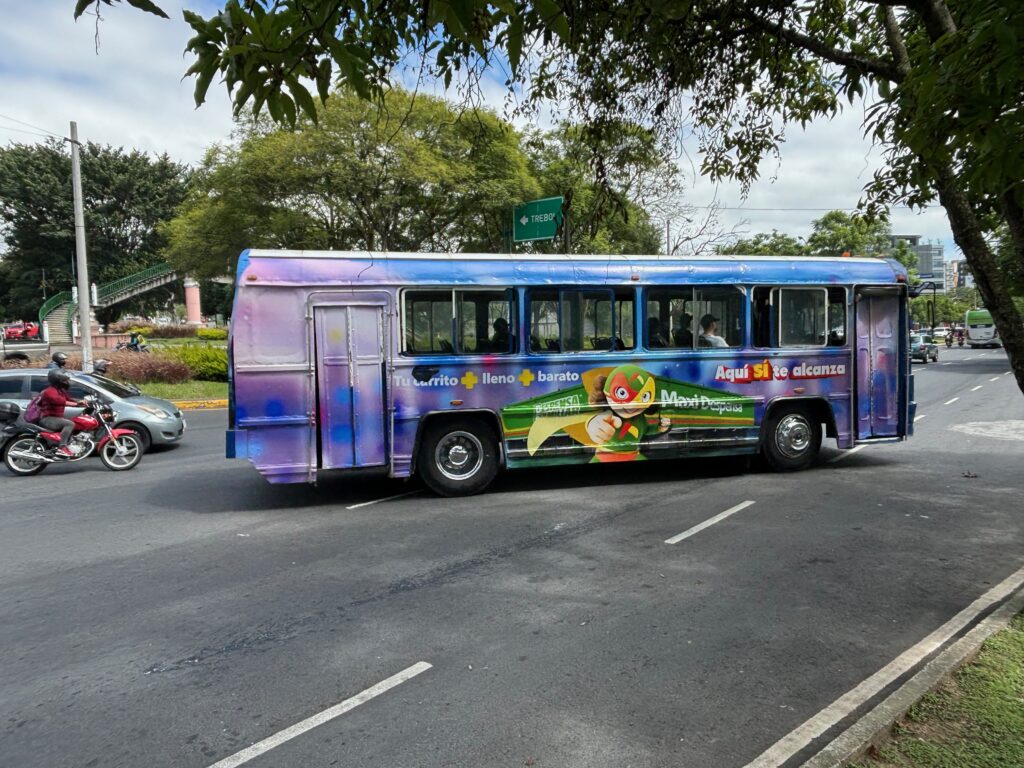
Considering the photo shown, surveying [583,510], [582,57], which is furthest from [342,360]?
[582,57]

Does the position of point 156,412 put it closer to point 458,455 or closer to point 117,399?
point 117,399

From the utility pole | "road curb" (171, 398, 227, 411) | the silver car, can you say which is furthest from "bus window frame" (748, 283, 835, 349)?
the utility pole

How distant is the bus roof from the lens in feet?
26.0

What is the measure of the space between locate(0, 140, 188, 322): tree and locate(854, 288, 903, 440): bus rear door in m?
54.1

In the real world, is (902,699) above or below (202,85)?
below

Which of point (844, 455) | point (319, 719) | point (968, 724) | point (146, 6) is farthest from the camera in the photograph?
point (844, 455)

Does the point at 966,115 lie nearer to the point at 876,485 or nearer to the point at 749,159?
the point at 749,159

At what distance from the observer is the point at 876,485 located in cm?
887

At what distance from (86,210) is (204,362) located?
38.3 metres

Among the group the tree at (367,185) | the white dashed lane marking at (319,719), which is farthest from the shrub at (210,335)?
the white dashed lane marking at (319,719)

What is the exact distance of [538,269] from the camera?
8742 mm

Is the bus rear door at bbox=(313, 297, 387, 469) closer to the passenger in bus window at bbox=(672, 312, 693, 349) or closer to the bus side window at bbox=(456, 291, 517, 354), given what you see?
the bus side window at bbox=(456, 291, 517, 354)

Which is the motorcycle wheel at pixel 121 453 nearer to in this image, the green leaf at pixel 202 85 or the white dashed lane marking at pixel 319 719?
the white dashed lane marking at pixel 319 719

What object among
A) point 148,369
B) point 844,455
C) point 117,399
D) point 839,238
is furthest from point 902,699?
point 839,238
